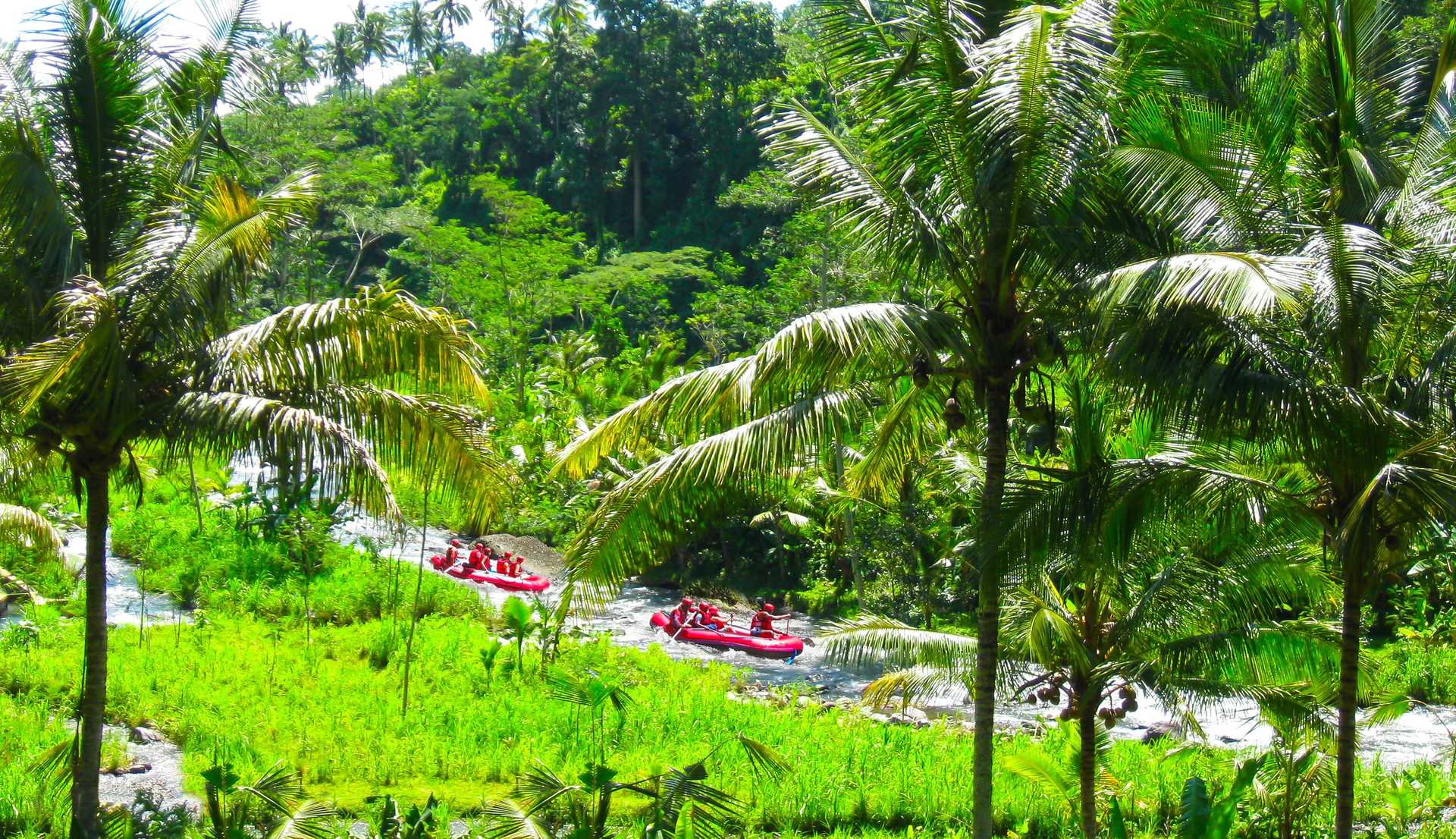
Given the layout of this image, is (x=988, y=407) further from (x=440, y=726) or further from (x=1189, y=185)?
(x=440, y=726)

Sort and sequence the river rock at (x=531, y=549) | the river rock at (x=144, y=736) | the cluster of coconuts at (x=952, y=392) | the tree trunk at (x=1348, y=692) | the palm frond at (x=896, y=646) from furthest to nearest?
1. the river rock at (x=531, y=549)
2. the river rock at (x=144, y=736)
3. the palm frond at (x=896, y=646)
4. the tree trunk at (x=1348, y=692)
5. the cluster of coconuts at (x=952, y=392)

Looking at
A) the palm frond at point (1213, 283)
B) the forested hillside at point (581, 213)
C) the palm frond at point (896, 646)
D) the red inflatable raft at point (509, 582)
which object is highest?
the forested hillside at point (581, 213)

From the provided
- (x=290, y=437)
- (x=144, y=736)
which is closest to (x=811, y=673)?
(x=144, y=736)

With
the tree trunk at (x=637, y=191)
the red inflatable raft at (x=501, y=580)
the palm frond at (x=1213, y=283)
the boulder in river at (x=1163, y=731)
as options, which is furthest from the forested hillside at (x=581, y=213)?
the palm frond at (x=1213, y=283)

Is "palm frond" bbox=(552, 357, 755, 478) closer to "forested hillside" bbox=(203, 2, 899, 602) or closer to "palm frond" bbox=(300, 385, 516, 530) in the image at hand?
"palm frond" bbox=(300, 385, 516, 530)

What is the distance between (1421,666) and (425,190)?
A: 3668 centimetres

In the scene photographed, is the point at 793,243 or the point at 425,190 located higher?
the point at 425,190

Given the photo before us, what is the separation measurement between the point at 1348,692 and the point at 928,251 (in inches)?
137

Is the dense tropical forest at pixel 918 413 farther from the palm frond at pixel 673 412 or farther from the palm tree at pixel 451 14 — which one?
the palm tree at pixel 451 14

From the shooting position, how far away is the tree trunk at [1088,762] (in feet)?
29.3

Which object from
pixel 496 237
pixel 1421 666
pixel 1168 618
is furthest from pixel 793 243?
pixel 1168 618

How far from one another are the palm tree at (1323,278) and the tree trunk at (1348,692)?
0.01 m

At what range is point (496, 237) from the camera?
31.7 m

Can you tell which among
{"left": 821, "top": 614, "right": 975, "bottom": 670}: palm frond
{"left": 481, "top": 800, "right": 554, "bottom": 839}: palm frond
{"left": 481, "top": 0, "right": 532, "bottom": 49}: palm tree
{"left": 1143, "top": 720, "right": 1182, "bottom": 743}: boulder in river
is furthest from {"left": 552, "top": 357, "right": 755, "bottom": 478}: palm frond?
{"left": 481, "top": 0, "right": 532, "bottom": 49}: palm tree
